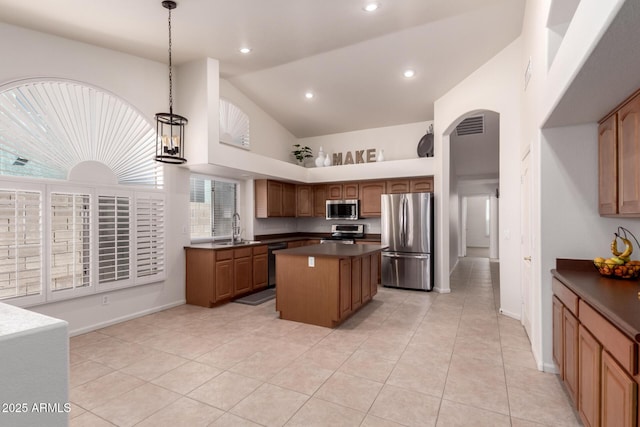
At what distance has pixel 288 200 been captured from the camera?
6781 mm

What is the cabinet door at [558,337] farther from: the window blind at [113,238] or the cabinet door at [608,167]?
the window blind at [113,238]

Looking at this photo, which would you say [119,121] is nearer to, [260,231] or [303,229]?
[260,231]

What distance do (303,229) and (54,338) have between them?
22.2ft

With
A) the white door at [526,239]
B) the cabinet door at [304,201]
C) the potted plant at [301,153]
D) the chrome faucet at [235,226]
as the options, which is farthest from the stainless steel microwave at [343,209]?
the white door at [526,239]

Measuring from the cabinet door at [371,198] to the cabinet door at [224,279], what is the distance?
2.88 metres

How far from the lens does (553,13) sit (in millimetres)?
2375

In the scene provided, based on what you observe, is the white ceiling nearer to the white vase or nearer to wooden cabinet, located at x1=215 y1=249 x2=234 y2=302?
the white vase

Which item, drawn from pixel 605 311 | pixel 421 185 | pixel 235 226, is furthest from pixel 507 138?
pixel 235 226

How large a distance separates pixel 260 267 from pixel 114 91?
327 cm

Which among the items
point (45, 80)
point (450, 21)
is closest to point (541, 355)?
point (450, 21)

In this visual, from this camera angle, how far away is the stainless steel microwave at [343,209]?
6.47 m

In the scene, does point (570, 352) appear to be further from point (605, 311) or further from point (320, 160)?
point (320, 160)

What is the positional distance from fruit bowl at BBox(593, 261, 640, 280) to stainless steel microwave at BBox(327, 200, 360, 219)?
4.34 meters

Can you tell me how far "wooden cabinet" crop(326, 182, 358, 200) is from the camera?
6.59 meters
